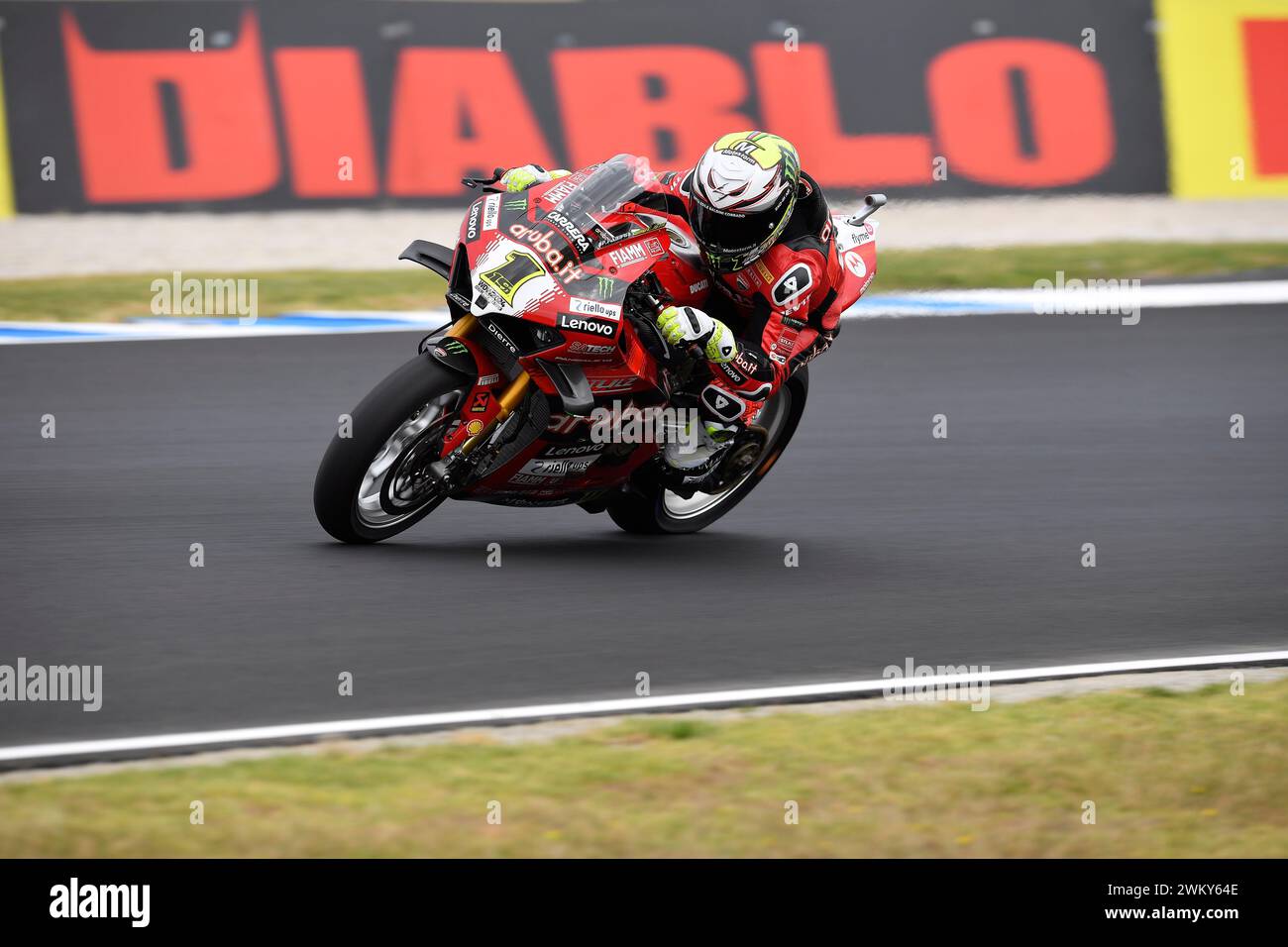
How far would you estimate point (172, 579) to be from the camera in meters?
7.22

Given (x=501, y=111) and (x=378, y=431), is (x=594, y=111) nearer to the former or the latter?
(x=501, y=111)

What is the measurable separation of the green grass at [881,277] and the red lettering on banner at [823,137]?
0.65 meters

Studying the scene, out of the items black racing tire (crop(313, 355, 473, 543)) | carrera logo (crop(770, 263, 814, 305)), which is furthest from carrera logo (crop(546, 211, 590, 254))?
carrera logo (crop(770, 263, 814, 305))

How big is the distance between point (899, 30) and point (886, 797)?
1034 cm

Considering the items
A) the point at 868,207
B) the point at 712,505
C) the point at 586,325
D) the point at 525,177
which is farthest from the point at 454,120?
the point at 586,325

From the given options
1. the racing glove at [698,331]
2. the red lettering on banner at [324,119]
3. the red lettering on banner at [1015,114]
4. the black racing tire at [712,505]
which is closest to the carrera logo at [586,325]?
the racing glove at [698,331]

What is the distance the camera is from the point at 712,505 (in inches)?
334

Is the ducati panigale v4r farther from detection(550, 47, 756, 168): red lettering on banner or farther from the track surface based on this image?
detection(550, 47, 756, 168): red lettering on banner

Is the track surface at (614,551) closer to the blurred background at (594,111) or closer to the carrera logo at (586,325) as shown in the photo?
the carrera logo at (586,325)

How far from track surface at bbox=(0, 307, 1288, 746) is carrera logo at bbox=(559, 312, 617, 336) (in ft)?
3.35

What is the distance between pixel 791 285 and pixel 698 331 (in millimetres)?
548

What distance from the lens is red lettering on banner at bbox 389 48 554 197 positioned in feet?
45.7
